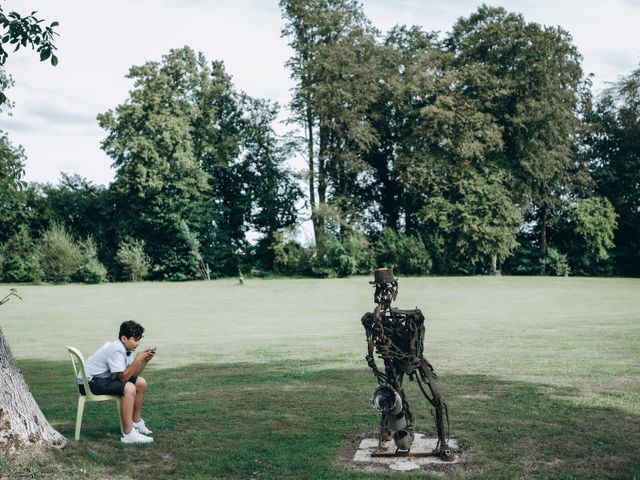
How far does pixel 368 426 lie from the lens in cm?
978

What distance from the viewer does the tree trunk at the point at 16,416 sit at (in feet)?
25.5

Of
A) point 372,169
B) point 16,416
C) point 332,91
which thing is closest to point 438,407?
point 16,416

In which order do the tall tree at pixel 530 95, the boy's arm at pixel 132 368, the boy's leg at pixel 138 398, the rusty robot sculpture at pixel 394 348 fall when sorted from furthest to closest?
the tall tree at pixel 530 95
the boy's leg at pixel 138 398
the boy's arm at pixel 132 368
the rusty robot sculpture at pixel 394 348

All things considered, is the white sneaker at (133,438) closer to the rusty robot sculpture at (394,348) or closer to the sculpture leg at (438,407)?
the rusty robot sculpture at (394,348)

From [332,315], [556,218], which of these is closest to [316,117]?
[556,218]

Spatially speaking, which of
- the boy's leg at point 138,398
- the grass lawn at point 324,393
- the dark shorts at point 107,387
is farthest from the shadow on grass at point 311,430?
the dark shorts at point 107,387

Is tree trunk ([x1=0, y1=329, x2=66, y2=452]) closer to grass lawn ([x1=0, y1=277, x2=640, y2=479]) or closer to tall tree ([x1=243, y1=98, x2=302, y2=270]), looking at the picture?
grass lawn ([x1=0, y1=277, x2=640, y2=479])

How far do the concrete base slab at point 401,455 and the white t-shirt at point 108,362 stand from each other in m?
3.11

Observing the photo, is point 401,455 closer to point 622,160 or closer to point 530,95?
point 530,95

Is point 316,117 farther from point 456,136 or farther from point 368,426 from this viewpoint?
point 368,426

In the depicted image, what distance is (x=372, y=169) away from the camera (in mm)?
61875

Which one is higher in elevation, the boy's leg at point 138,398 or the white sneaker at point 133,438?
the boy's leg at point 138,398

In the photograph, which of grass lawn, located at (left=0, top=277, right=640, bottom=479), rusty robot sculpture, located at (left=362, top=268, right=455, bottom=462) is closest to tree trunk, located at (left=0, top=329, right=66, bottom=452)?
grass lawn, located at (left=0, top=277, right=640, bottom=479)

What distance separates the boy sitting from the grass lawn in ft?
0.93
